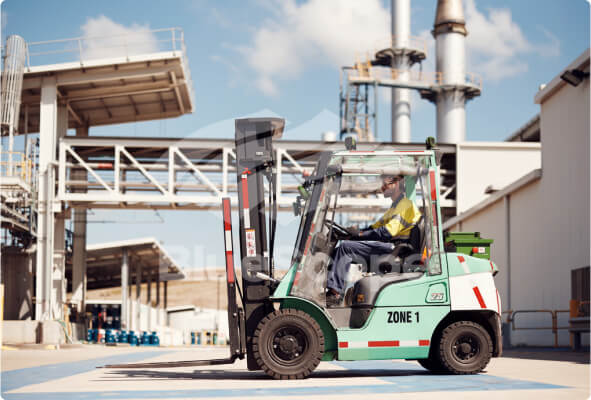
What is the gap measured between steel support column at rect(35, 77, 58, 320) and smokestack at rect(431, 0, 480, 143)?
2335 centimetres

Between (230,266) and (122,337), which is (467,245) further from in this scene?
(122,337)

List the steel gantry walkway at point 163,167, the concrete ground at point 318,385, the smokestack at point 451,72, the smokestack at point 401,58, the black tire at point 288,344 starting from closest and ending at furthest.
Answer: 1. the concrete ground at point 318,385
2. the black tire at point 288,344
3. the steel gantry walkway at point 163,167
4. the smokestack at point 451,72
5. the smokestack at point 401,58

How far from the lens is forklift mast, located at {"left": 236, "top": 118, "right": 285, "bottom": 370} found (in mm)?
8242

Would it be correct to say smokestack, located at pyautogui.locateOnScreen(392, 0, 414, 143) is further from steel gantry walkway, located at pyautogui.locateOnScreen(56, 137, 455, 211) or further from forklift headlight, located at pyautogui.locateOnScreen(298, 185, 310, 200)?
forklift headlight, located at pyautogui.locateOnScreen(298, 185, 310, 200)

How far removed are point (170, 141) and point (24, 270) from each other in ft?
26.9

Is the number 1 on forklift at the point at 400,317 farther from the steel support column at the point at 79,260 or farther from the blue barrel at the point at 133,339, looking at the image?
the steel support column at the point at 79,260

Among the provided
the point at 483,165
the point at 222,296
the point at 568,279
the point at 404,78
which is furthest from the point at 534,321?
the point at 222,296

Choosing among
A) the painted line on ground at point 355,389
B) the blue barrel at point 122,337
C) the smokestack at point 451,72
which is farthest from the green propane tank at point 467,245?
the smokestack at point 451,72

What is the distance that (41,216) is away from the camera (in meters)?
28.9

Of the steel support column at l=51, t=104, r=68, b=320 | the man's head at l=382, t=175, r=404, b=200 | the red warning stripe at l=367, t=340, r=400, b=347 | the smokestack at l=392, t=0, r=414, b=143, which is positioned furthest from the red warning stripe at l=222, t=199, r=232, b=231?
the smokestack at l=392, t=0, r=414, b=143

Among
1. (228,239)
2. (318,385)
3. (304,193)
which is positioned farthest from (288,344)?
(304,193)

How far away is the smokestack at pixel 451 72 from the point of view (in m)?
44.1

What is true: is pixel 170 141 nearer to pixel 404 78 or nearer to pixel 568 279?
pixel 568 279

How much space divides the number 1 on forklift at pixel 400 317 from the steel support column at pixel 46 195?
22773mm
